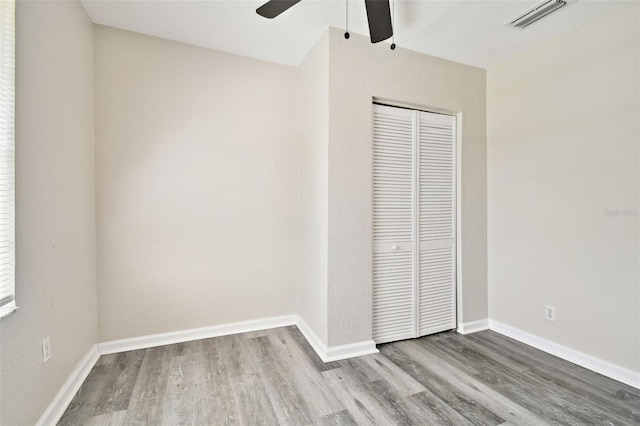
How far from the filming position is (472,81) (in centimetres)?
284

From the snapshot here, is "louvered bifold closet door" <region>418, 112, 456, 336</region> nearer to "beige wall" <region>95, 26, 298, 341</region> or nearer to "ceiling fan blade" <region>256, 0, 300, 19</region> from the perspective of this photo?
"beige wall" <region>95, 26, 298, 341</region>

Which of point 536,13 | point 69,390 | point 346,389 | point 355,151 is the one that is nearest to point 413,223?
point 355,151

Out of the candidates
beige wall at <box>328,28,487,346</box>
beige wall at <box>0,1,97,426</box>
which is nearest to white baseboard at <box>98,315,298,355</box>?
beige wall at <box>0,1,97,426</box>

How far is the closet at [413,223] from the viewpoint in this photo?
8.09 feet

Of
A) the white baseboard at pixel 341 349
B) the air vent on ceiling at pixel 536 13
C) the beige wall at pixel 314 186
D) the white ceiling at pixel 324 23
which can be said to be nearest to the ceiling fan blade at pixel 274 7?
the white ceiling at pixel 324 23

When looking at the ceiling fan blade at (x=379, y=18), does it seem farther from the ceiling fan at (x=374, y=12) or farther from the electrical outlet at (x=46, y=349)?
the electrical outlet at (x=46, y=349)

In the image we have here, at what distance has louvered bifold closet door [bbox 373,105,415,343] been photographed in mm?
2453

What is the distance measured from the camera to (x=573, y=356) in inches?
87.5

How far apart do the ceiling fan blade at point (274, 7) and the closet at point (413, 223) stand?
1091 millimetres

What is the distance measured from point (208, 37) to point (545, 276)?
350cm

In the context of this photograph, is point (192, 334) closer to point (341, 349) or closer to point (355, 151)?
point (341, 349)

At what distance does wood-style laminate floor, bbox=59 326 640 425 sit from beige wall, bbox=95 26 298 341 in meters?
0.41

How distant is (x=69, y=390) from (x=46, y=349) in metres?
0.40

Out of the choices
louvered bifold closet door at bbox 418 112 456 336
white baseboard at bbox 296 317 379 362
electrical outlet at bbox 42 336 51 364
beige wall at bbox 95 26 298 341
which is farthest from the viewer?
louvered bifold closet door at bbox 418 112 456 336
